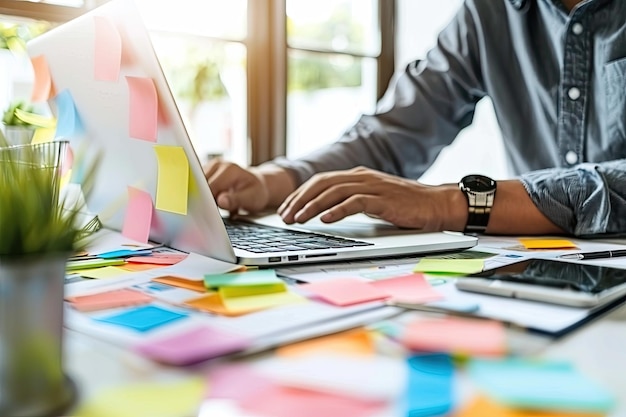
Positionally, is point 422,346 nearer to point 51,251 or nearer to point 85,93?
point 51,251

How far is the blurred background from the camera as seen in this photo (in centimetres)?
159

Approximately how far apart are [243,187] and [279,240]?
324 millimetres

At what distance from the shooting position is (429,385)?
318mm

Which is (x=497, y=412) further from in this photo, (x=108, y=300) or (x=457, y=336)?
(x=108, y=300)

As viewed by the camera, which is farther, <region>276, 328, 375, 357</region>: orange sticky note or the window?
the window

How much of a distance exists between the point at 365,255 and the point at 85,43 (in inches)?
14.2

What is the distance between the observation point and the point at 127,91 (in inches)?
24.2

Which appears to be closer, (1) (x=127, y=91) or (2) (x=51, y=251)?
(2) (x=51, y=251)

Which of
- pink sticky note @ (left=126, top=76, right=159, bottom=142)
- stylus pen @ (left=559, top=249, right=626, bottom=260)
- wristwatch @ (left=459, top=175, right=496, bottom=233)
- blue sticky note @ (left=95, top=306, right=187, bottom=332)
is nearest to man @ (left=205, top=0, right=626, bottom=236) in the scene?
wristwatch @ (left=459, top=175, right=496, bottom=233)

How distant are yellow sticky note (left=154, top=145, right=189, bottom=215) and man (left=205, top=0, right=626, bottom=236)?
22 centimetres

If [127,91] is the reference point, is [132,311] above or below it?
below

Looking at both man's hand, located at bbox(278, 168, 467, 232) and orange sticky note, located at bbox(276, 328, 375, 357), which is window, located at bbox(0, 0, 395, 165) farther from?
orange sticky note, located at bbox(276, 328, 375, 357)

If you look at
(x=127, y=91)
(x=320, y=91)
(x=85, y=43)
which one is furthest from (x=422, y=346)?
(x=320, y=91)

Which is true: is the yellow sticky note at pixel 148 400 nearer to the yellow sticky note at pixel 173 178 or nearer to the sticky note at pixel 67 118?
the yellow sticky note at pixel 173 178
